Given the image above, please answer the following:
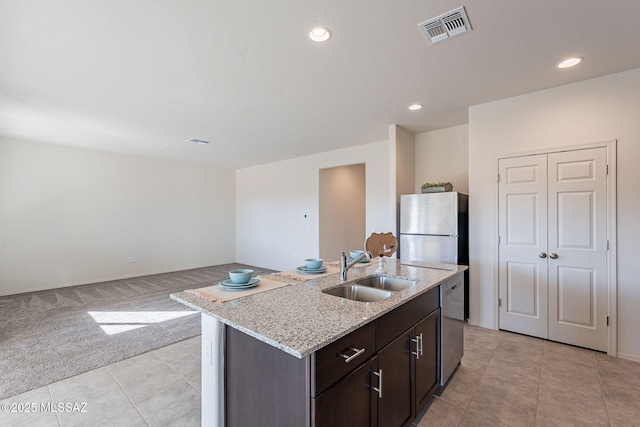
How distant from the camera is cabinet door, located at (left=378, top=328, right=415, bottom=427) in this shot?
4.59 ft

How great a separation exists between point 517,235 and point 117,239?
7.05 m

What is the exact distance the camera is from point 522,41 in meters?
2.13

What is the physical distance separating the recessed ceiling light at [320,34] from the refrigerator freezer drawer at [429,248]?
2.59 meters

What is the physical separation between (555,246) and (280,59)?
130 inches

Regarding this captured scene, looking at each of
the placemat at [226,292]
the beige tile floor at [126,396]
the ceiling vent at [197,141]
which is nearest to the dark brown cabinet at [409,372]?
the placemat at [226,292]

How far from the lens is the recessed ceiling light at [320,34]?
6.55ft

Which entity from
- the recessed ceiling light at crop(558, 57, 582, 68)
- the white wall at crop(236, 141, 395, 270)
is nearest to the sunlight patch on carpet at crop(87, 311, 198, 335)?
the white wall at crop(236, 141, 395, 270)

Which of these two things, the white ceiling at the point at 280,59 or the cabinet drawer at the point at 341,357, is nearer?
the cabinet drawer at the point at 341,357

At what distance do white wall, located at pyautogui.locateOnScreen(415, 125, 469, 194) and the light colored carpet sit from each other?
398 centimetres

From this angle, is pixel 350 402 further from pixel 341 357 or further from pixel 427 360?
pixel 427 360

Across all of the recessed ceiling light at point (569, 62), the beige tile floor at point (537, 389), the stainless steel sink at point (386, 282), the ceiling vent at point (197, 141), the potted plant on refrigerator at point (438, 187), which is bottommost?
the beige tile floor at point (537, 389)

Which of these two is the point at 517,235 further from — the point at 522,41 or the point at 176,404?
the point at 176,404

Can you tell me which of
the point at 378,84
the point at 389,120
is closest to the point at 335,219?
the point at 389,120

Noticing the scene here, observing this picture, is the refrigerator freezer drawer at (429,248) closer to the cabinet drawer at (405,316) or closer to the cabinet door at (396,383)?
the cabinet drawer at (405,316)
